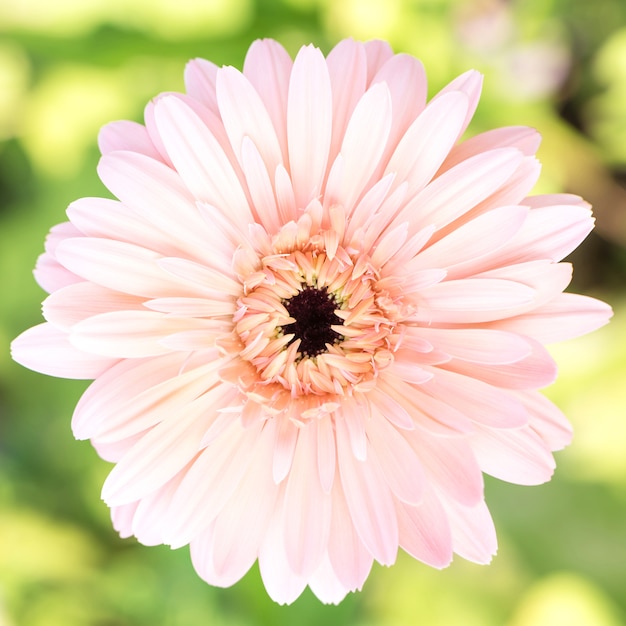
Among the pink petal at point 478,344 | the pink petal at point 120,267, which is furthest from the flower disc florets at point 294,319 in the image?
the pink petal at point 120,267

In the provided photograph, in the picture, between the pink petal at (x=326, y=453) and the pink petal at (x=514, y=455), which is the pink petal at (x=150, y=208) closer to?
the pink petal at (x=326, y=453)

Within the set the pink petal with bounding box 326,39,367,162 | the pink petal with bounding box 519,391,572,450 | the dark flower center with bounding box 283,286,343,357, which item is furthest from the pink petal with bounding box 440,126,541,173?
the pink petal with bounding box 519,391,572,450

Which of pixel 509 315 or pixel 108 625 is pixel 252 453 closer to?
pixel 509 315

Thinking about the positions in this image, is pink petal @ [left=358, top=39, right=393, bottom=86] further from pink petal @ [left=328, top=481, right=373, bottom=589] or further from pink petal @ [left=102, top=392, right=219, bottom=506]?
pink petal @ [left=328, top=481, right=373, bottom=589]

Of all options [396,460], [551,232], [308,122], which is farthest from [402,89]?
[396,460]

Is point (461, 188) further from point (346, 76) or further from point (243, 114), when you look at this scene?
point (243, 114)

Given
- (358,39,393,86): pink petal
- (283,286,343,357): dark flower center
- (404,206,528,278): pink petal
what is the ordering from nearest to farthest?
1. (404,206,528,278): pink petal
2. (358,39,393,86): pink petal
3. (283,286,343,357): dark flower center
